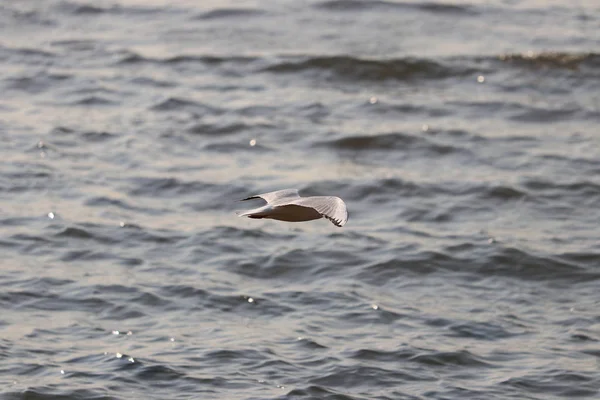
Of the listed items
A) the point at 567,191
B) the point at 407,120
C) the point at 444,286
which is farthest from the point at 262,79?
the point at 444,286

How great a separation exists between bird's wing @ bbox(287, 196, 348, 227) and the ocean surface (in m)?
1.29

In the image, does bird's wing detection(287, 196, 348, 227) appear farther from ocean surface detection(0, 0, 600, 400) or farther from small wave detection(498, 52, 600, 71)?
small wave detection(498, 52, 600, 71)

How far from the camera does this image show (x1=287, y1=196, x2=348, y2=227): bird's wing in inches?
201

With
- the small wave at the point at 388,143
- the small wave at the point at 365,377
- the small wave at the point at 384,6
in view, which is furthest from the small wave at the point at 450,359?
the small wave at the point at 384,6

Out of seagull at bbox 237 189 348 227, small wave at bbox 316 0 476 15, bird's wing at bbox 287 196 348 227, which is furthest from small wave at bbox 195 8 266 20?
bird's wing at bbox 287 196 348 227

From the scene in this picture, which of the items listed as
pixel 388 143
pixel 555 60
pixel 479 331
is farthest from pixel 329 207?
pixel 555 60

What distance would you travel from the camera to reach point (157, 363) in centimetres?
654

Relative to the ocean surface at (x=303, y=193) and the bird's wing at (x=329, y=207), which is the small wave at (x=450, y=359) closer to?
the ocean surface at (x=303, y=193)

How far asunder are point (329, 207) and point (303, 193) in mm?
3901

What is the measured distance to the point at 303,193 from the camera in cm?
923

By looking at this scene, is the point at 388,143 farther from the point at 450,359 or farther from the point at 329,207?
the point at 329,207

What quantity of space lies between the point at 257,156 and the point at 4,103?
2731 mm

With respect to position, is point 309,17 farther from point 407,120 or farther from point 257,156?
point 257,156

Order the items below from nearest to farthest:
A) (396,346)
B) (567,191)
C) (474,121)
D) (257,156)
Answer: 1. (396,346)
2. (567,191)
3. (257,156)
4. (474,121)
